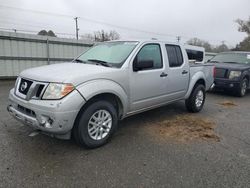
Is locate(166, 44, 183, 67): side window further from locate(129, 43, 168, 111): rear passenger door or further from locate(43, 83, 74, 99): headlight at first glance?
locate(43, 83, 74, 99): headlight

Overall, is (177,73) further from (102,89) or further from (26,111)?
(26,111)

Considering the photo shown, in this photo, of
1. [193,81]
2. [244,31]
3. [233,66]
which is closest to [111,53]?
[193,81]

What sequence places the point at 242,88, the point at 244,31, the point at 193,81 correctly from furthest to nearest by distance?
the point at 244,31 → the point at 242,88 → the point at 193,81

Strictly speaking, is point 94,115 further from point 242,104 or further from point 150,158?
point 242,104

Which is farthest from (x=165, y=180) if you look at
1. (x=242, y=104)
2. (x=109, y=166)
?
(x=242, y=104)

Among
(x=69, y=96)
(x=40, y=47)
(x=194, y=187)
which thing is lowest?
(x=194, y=187)

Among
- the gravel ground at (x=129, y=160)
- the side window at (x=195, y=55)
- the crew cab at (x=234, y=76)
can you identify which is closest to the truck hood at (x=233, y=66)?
the crew cab at (x=234, y=76)

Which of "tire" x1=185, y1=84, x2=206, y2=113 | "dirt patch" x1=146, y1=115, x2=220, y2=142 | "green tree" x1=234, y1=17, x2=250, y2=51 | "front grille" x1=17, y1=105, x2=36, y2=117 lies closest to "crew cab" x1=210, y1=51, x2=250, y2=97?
"tire" x1=185, y1=84, x2=206, y2=113

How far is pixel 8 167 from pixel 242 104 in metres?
7.24

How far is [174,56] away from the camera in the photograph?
5035 mm

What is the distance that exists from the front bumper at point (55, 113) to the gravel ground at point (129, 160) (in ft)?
1.59

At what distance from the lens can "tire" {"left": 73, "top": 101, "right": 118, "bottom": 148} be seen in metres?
3.29

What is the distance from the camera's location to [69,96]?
3.03 meters

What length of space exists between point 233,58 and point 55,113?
8944 mm
